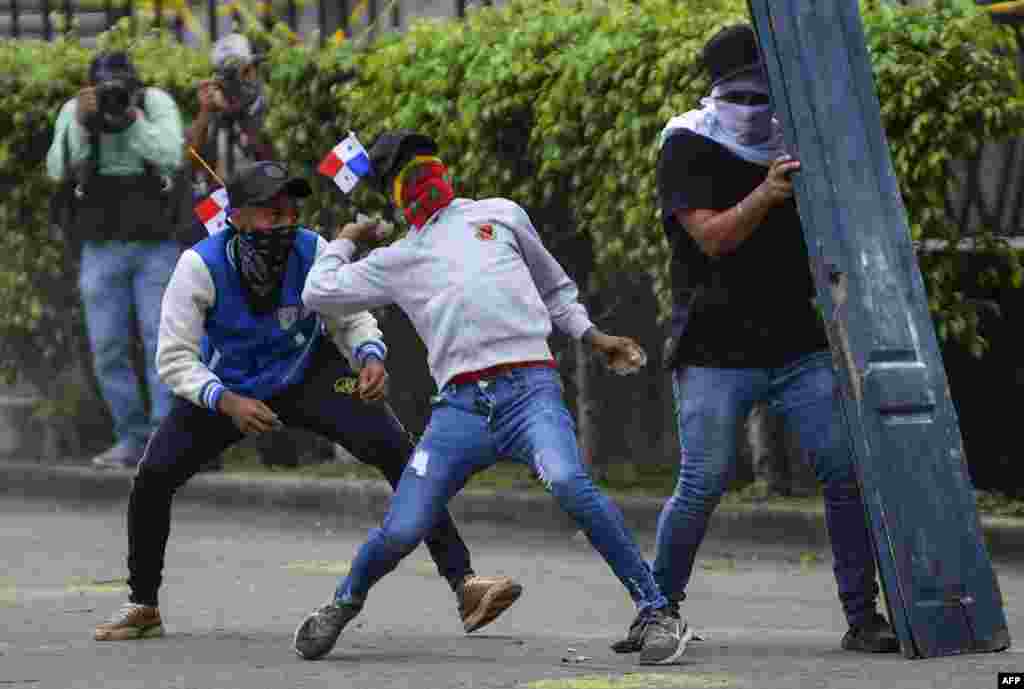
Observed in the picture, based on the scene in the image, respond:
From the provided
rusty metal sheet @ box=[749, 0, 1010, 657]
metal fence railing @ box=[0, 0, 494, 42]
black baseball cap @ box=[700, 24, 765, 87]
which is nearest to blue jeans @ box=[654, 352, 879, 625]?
rusty metal sheet @ box=[749, 0, 1010, 657]

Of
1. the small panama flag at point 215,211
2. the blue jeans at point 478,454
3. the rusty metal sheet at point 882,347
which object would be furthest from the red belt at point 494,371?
the small panama flag at point 215,211

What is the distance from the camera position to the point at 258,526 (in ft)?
41.3

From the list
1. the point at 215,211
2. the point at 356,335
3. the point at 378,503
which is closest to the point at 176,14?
the point at 378,503

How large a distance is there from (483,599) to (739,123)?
1707 millimetres

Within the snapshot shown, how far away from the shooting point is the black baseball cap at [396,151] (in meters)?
7.92

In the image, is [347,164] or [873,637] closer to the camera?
[873,637]

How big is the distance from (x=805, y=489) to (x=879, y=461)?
13.9 ft

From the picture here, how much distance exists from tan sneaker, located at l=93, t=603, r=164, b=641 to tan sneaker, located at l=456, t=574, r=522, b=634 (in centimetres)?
108

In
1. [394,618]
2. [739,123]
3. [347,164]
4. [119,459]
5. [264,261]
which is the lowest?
[119,459]

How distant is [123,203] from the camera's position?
13.4m

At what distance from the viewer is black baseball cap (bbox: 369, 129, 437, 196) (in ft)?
26.0

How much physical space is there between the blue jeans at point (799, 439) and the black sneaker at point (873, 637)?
0.03m

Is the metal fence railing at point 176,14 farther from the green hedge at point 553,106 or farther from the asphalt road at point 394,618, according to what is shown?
the asphalt road at point 394,618

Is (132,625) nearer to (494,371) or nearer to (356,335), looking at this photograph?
(356,335)
